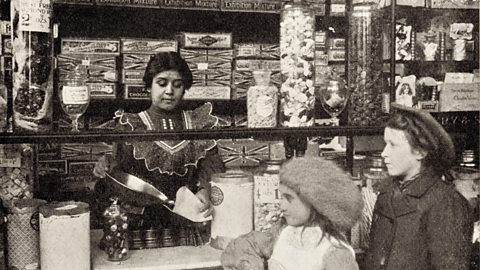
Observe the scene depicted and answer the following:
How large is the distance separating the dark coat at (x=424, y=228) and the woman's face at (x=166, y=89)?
84 centimetres

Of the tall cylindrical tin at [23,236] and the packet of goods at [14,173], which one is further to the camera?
the packet of goods at [14,173]

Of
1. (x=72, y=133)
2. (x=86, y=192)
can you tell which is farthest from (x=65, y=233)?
(x=86, y=192)

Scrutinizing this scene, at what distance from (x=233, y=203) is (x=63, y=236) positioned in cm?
39

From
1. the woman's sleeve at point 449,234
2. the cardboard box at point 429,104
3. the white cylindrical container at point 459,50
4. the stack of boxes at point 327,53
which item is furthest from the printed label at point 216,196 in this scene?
the white cylindrical container at point 459,50

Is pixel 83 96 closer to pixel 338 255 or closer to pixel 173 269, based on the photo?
pixel 173 269

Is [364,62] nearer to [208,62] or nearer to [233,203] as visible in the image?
[233,203]

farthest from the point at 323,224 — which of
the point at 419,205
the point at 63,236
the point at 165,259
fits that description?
the point at 63,236

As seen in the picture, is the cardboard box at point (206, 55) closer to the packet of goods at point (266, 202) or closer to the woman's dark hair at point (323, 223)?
the packet of goods at point (266, 202)

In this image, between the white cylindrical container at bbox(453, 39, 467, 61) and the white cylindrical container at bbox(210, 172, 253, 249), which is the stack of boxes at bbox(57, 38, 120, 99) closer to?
the white cylindrical container at bbox(210, 172, 253, 249)

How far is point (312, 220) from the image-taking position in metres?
1.28

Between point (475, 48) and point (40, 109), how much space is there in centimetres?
256

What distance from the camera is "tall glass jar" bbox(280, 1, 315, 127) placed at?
145 centimetres

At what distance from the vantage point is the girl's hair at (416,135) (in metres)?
1.43

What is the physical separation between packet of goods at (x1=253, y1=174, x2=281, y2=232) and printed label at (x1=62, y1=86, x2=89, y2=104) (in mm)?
443
